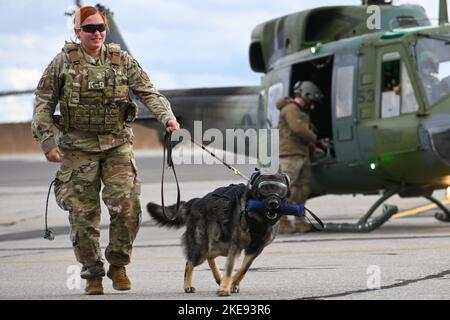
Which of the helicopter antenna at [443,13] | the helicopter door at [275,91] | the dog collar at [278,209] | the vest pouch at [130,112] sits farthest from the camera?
the helicopter door at [275,91]

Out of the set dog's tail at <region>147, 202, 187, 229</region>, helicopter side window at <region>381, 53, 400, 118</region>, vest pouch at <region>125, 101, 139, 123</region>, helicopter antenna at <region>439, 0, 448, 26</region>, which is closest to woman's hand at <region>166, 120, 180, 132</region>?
vest pouch at <region>125, 101, 139, 123</region>

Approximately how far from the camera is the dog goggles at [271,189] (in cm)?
895

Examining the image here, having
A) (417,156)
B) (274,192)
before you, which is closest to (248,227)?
(274,192)

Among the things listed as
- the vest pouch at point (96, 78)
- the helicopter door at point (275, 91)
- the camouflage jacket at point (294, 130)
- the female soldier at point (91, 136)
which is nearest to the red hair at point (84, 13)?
the female soldier at point (91, 136)

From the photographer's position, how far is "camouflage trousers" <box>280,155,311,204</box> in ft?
52.6

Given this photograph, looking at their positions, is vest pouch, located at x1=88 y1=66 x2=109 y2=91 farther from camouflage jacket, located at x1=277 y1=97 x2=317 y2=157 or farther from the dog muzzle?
camouflage jacket, located at x1=277 y1=97 x2=317 y2=157

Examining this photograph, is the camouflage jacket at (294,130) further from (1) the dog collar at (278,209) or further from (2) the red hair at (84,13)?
(1) the dog collar at (278,209)

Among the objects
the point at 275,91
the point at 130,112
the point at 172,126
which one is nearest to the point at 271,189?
the point at 172,126

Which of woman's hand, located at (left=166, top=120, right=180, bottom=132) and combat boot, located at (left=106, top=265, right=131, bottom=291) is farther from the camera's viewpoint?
combat boot, located at (left=106, top=265, right=131, bottom=291)

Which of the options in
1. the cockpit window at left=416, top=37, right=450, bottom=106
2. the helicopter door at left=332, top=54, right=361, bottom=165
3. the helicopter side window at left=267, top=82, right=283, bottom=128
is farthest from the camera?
the helicopter side window at left=267, top=82, right=283, bottom=128

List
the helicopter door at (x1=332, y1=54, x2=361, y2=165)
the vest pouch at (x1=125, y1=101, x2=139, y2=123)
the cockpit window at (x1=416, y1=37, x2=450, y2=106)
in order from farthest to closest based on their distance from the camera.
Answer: the helicopter door at (x1=332, y1=54, x2=361, y2=165), the cockpit window at (x1=416, y1=37, x2=450, y2=106), the vest pouch at (x1=125, y1=101, x2=139, y2=123)

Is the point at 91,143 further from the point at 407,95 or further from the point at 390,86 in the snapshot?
the point at 390,86

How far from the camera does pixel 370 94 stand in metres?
15.6
